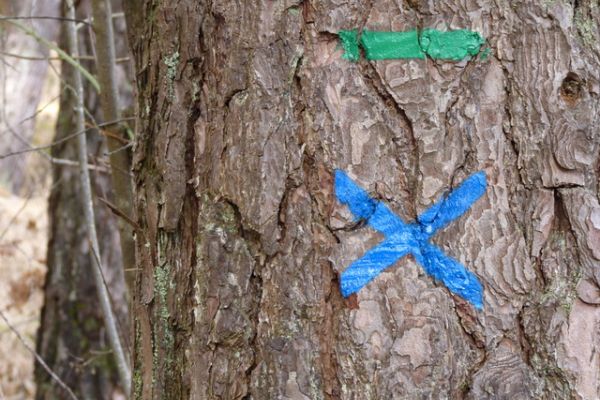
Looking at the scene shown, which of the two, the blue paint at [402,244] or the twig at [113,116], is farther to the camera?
the twig at [113,116]

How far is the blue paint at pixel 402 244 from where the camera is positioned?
1.25 metres

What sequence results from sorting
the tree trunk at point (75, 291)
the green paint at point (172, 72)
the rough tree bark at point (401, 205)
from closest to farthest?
1. the rough tree bark at point (401, 205)
2. the green paint at point (172, 72)
3. the tree trunk at point (75, 291)

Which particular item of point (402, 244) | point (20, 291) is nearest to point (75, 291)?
point (20, 291)

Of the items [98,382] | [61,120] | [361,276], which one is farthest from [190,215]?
[98,382]

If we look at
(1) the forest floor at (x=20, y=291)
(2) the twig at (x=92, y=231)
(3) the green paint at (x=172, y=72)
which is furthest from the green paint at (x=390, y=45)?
(1) the forest floor at (x=20, y=291)

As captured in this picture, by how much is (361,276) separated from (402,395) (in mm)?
197

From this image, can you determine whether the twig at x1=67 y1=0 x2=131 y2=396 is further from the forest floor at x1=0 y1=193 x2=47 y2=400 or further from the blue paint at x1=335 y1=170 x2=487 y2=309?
the forest floor at x1=0 y1=193 x2=47 y2=400

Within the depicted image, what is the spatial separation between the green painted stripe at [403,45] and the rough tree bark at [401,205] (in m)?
0.01

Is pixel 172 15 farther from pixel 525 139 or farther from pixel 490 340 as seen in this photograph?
pixel 490 340

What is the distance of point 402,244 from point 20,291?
5.23 meters

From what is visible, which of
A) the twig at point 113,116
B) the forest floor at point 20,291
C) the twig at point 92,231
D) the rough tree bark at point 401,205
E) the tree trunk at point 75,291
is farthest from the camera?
the forest floor at point 20,291

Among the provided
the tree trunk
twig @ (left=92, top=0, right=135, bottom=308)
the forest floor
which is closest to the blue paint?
twig @ (left=92, top=0, right=135, bottom=308)

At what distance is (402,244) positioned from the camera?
125 cm

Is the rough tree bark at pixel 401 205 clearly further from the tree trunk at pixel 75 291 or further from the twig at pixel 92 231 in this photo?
the tree trunk at pixel 75 291
